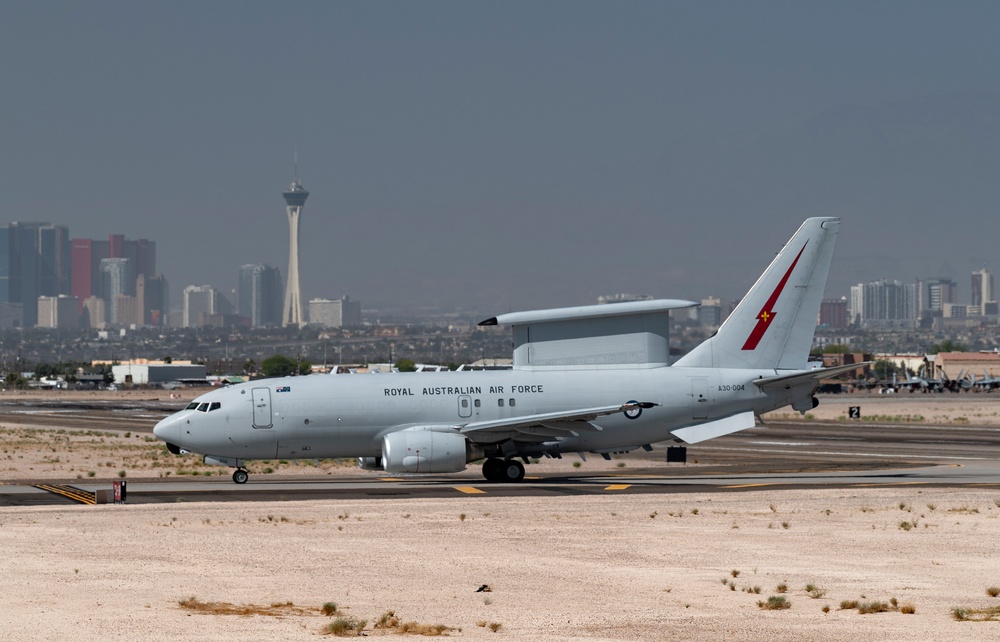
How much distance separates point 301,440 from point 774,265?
1807 cm

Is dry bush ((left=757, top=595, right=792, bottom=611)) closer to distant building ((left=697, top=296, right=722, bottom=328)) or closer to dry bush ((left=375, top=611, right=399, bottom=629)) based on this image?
dry bush ((left=375, top=611, right=399, bottom=629))

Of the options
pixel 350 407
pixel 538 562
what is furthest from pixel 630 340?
pixel 538 562

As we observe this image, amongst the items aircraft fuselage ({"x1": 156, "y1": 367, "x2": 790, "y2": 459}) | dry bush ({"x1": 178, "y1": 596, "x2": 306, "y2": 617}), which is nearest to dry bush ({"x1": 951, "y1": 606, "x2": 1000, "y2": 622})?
dry bush ({"x1": 178, "y1": 596, "x2": 306, "y2": 617})

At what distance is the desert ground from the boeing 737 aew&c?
522 centimetres

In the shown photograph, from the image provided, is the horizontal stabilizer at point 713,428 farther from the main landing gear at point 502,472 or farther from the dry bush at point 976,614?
the dry bush at point 976,614

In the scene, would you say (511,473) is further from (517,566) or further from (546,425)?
(517,566)

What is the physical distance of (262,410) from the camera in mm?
43969

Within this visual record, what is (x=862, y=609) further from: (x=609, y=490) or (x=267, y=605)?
(x=609, y=490)

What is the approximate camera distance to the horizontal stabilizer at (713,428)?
1795 inches

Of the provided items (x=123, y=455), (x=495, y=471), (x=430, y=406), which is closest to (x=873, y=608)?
(x=430, y=406)

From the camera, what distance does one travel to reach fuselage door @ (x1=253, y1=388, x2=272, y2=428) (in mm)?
43906

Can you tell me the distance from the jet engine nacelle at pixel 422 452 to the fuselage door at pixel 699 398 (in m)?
8.42

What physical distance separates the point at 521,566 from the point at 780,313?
77.8 ft

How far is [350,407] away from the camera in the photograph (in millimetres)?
44094
